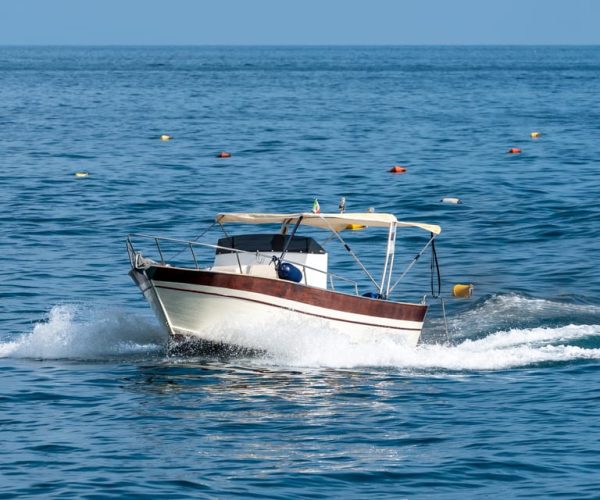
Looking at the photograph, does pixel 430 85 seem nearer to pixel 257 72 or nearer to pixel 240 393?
pixel 257 72

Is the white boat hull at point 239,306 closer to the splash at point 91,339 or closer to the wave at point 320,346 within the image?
the wave at point 320,346

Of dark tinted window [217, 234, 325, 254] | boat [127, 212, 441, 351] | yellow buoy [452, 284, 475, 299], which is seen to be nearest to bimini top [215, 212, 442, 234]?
boat [127, 212, 441, 351]

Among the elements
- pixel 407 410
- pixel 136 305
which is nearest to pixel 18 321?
pixel 136 305

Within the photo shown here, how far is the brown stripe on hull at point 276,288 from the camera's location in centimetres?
2280

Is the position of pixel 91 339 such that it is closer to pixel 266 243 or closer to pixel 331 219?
pixel 266 243

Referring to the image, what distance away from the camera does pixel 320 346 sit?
77.0 feet

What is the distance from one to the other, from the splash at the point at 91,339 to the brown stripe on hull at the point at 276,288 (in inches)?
72.7

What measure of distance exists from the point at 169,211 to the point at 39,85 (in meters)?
91.9

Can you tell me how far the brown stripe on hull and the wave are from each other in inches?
18.6

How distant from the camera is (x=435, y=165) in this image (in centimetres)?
5719

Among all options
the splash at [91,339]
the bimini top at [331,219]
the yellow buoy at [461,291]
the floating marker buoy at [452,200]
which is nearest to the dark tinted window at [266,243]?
the bimini top at [331,219]

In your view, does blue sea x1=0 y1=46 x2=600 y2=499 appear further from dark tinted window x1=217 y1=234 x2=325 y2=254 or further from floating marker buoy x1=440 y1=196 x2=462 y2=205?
dark tinted window x1=217 y1=234 x2=325 y2=254

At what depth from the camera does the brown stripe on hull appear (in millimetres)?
22797

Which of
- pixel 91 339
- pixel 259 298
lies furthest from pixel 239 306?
pixel 91 339
